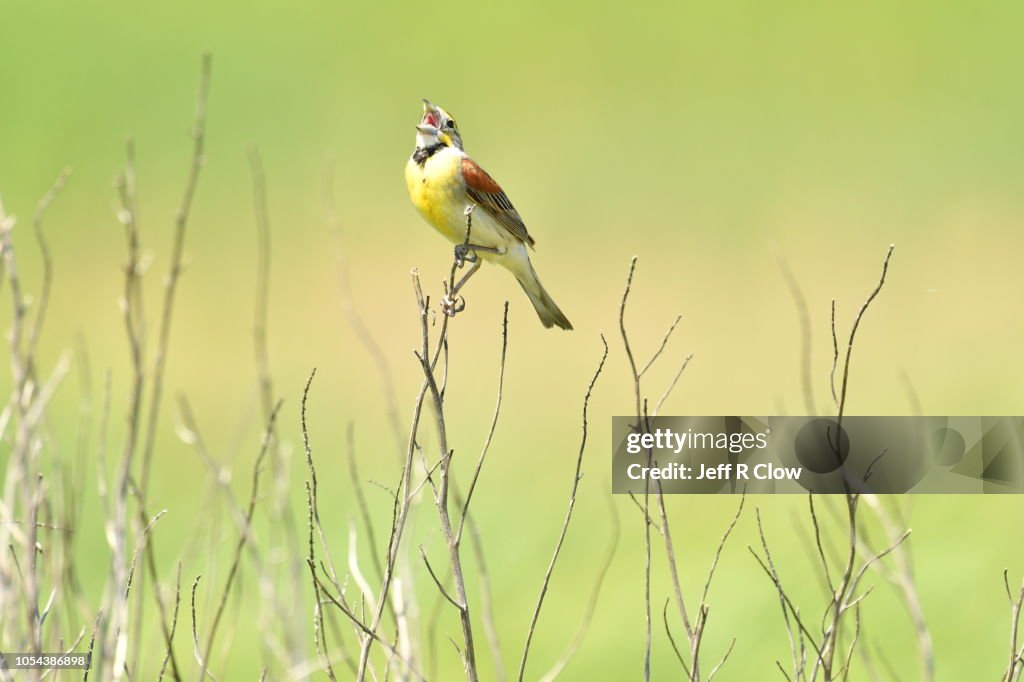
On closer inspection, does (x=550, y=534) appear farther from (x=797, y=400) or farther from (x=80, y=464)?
(x=80, y=464)

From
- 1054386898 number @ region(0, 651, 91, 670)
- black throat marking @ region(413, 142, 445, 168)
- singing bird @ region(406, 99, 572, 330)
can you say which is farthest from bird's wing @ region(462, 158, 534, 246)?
1054386898 number @ region(0, 651, 91, 670)

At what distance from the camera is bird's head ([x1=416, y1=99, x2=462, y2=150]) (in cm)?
368

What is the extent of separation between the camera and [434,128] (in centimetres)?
369

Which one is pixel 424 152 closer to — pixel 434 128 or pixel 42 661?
pixel 434 128

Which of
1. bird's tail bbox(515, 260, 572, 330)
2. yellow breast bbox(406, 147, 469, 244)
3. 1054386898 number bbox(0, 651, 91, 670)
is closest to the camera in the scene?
1054386898 number bbox(0, 651, 91, 670)

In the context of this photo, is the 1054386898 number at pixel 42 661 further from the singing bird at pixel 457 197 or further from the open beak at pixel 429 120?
the open beak at pixel 429 120

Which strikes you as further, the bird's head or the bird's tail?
the bird's tail

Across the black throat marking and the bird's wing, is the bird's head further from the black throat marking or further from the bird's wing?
the bird's wing

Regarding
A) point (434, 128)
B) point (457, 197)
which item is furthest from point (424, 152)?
point (457, 197)

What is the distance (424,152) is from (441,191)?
0.17 metres

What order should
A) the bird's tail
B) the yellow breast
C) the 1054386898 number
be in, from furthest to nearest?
the bird's tail < the yellow breast < the 1054386898 number

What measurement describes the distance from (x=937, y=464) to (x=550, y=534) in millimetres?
3837

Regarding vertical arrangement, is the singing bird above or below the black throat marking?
below

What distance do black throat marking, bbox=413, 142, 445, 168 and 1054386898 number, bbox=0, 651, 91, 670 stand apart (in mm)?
1957
